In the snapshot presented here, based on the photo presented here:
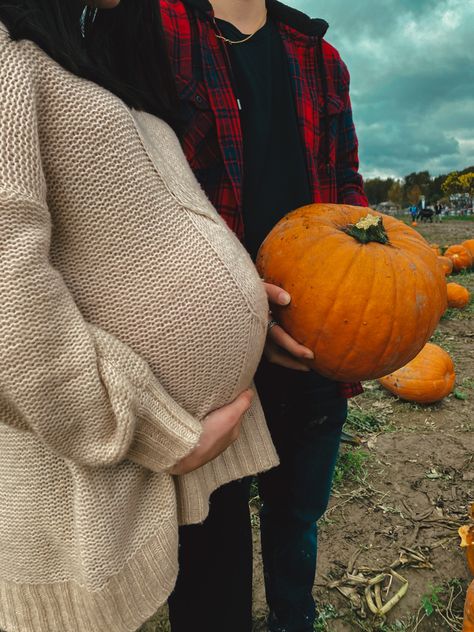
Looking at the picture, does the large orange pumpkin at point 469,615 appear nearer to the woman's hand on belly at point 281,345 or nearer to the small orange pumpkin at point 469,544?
the small orange pumpkin at point 469,544

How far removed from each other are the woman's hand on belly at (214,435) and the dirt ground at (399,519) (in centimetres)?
156

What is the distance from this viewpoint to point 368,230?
1.45 metres

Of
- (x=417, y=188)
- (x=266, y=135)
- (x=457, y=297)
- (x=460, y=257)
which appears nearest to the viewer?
(x=266, y=135)

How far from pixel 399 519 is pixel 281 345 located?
1942 mm

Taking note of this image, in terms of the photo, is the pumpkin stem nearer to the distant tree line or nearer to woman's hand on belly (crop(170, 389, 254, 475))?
woman's hand on belly (crop(170, 389, 254, 475))

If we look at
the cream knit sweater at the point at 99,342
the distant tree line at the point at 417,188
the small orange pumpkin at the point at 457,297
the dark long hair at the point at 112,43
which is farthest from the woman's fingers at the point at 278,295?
the distant tree line at the point at 417,188

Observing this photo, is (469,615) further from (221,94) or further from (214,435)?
(221,94)

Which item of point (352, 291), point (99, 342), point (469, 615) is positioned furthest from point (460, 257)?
point (99, 342)

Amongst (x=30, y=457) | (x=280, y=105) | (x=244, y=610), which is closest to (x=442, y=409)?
(x=244, y=610)

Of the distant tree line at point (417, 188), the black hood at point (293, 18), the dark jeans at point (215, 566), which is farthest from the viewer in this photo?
the distant tree line at point (417, 188)

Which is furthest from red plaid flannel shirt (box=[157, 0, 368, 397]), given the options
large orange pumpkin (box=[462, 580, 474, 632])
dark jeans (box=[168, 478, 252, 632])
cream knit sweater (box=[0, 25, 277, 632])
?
large orange pumpkin (box=[462, 580, 474, 632])

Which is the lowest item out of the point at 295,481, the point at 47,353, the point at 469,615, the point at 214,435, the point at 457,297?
the point at 469,615

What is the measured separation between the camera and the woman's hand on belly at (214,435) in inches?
40.4

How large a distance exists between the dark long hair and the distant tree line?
199 feet
